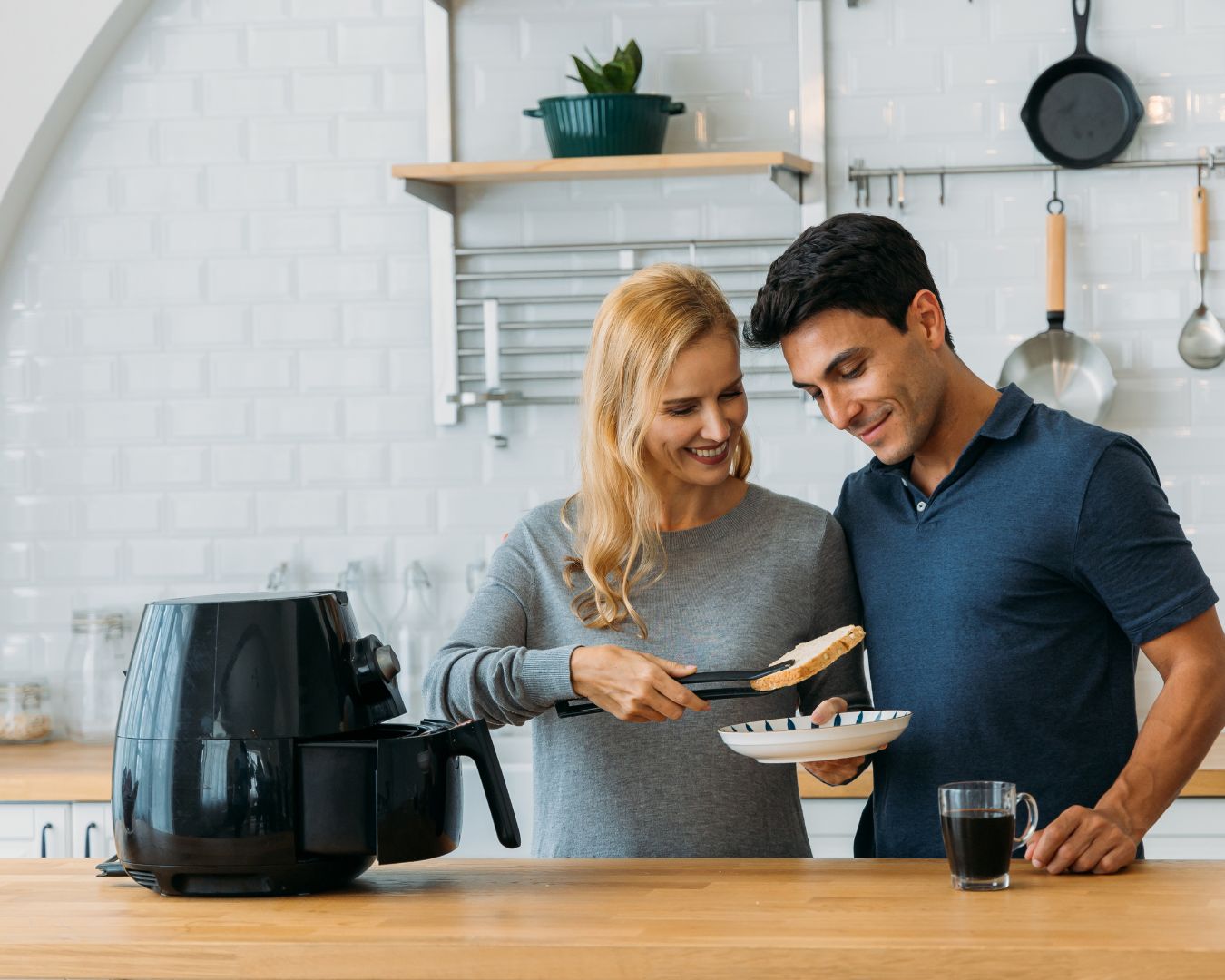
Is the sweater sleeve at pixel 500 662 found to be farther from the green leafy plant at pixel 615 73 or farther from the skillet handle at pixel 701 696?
the green leafy plant at pixel 615 73

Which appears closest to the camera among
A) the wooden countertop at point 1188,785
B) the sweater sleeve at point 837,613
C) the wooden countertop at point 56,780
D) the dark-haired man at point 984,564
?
the dark-haired man at point 984,564

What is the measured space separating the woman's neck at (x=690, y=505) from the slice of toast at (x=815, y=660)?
0.38m

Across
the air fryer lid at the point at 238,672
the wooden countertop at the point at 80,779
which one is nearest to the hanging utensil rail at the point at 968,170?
the wooden countertop at the point at 80,779

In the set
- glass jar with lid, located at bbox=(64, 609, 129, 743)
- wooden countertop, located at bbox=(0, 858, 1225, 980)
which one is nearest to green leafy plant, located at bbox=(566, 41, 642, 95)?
glass jar with lid, located at bbox=(64, 609, 129, 743)

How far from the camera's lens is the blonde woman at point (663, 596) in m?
1.92

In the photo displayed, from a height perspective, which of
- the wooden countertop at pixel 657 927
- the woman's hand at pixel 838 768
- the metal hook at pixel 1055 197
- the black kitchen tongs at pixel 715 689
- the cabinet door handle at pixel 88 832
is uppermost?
the metal hook at pixel 1055 197

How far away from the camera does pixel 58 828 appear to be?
301 cm

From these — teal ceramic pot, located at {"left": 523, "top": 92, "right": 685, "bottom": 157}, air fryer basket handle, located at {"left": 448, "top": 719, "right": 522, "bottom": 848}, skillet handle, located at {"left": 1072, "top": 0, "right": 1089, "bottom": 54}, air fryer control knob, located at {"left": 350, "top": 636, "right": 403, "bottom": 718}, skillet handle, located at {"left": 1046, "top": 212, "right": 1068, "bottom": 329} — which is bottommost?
air fryer basket handle, located at {"left": 448, "top": 719, "right": 522, "bottom": 848}

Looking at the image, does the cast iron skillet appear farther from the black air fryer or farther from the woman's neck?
the black air fryer

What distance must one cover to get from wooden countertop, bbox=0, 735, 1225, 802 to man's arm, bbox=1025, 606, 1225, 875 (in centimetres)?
112

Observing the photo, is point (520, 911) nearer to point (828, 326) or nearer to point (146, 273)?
point (828, 326)

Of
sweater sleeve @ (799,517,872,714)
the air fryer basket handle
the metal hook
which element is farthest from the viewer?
the metal hook

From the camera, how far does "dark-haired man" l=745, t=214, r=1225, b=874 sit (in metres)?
1.75

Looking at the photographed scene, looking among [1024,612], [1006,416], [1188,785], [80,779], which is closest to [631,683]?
[1024,612]
